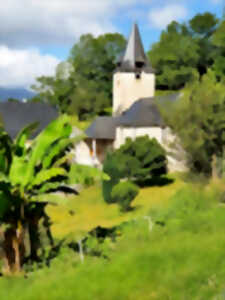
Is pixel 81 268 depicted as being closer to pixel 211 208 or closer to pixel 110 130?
pixel 211 208

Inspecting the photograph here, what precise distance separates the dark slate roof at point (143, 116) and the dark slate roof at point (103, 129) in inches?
116

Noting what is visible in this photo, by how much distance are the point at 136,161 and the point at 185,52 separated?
33.4 m

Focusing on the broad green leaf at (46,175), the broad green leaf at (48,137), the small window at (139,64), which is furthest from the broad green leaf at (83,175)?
the small window at (139,64)

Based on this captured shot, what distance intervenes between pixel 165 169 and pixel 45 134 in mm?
26839

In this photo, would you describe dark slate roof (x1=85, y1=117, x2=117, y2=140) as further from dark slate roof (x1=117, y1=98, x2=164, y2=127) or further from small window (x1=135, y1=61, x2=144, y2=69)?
small window (x1=135, y1=61, x2=144, y2=69)

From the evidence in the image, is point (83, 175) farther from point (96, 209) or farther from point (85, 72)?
point (85, 72)

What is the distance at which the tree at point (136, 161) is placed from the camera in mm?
35031

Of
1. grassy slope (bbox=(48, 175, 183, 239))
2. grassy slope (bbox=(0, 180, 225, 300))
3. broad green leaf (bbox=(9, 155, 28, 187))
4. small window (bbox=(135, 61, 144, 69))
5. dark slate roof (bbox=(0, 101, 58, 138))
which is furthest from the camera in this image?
dark slate roof (bbox=(0, 101, 58, 138))

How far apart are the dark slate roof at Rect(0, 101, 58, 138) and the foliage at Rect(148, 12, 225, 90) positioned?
64.0 feet

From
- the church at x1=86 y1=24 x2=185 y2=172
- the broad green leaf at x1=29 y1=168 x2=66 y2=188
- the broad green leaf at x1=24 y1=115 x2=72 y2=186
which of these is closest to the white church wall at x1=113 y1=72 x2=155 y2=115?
the church at x1=86 y1=24 x2=185 y2=172

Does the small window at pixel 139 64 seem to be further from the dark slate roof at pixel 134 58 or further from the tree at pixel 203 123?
the tree at pixel 203 123

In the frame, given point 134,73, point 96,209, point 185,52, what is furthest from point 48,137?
point 185,52

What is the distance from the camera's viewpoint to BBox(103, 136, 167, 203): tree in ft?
115

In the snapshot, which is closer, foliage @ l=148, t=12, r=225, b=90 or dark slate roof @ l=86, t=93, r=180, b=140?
dark slate roof @ l=86, t=93, r=180, b=140
